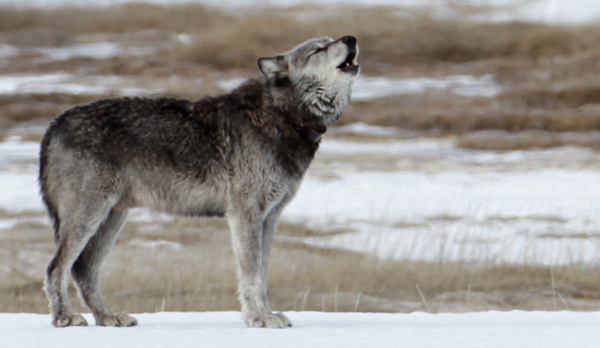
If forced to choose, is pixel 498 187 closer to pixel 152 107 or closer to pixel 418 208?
pixel 418 208

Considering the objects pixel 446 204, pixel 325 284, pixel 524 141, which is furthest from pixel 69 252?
pixel 524 141

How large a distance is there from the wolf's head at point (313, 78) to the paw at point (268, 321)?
1.46 m

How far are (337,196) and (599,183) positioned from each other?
200 inches

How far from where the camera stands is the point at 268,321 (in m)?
5.02

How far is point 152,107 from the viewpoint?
18.2 feet

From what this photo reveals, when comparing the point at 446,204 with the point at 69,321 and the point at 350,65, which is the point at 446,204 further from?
the point at 69,321

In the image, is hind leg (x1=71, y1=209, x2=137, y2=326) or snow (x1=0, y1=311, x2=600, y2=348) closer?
snow (x1=0, y1=311, x2=600, y2=348)

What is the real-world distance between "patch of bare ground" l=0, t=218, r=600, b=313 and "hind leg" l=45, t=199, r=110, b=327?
2193 millimetres

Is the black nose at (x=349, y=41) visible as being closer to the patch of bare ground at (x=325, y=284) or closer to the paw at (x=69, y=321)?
the paw at (x=69, y=321)

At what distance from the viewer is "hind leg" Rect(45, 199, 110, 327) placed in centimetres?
507

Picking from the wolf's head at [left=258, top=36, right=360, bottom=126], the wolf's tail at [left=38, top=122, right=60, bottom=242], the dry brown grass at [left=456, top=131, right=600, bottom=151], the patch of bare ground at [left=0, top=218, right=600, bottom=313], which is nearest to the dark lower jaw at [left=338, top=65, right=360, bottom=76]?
the wolf's head at [left=258, top=36, right=360, bottom=126]

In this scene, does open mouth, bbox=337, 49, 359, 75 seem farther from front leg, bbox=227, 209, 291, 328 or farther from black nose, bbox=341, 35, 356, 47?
front leg, bbox=227, 209, 291, 328

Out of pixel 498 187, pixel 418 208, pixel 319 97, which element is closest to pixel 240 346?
pixel 319 97

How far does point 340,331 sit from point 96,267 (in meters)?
1.94
